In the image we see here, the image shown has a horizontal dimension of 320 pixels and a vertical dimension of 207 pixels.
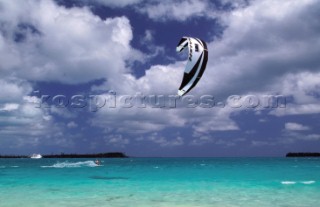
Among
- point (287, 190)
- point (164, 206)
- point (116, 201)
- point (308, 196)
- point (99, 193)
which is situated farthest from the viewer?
point (287, 190)

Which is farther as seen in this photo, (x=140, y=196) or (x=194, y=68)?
(x=140, y=196)

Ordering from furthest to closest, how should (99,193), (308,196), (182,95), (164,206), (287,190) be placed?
1. (287,190)
2. (99,193)
3. (308,196)
4. (164,206)
5. (182,95)

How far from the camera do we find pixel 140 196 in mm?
18078

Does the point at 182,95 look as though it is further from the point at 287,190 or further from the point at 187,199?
the point at 287,190

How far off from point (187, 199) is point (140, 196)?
2.52 m

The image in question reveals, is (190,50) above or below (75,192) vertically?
above

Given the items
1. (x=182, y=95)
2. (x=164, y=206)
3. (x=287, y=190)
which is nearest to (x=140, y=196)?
(x=164, y=206)

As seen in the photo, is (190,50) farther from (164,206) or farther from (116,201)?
(116,201)

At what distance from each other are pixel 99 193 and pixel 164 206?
563 centimetres

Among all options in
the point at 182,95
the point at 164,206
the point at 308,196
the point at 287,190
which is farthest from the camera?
the point at 287,190

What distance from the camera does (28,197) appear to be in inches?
709

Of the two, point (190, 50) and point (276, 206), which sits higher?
point (190, 50)

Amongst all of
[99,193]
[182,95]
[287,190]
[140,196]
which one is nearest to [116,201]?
[140,196]

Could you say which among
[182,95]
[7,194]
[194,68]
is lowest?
[7,194]
